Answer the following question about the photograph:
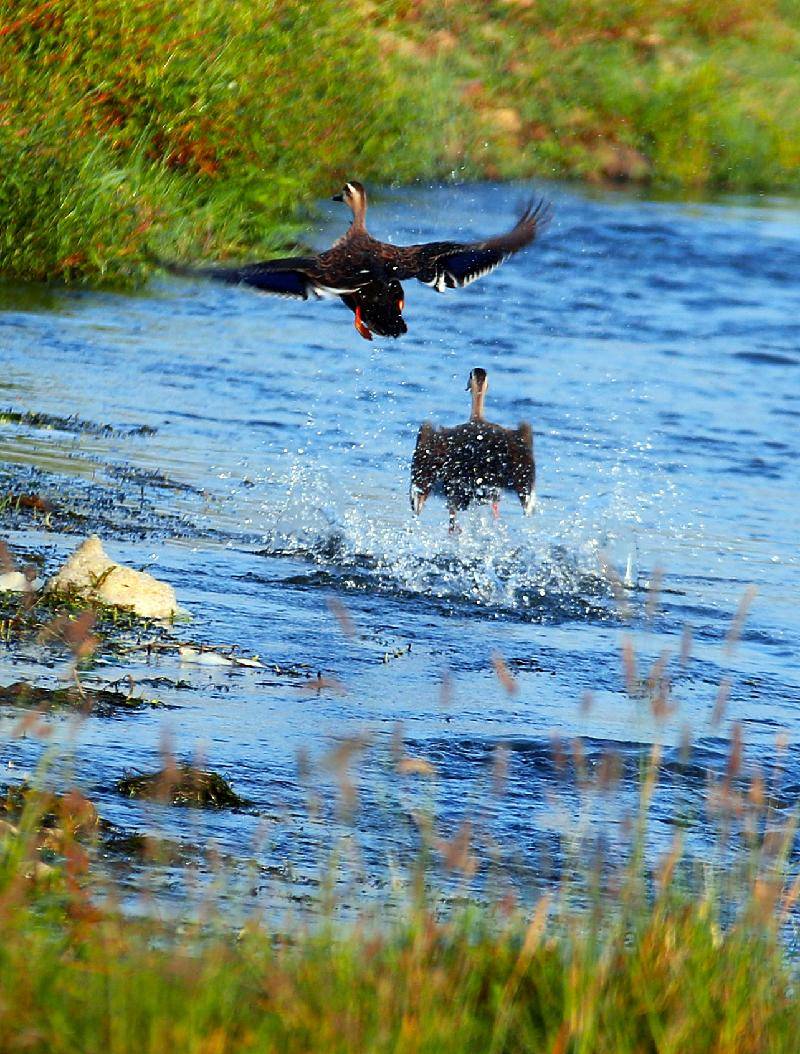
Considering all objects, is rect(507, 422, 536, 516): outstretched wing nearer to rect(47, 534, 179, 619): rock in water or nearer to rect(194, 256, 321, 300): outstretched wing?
rect(194, 256, 321, 300): outstretched wing

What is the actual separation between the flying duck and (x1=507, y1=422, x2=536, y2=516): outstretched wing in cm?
92

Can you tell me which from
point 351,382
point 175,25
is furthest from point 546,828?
point 175,25

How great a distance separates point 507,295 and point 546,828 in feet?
39.3

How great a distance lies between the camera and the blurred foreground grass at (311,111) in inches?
577

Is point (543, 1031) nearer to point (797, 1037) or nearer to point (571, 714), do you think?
point (797, 1037)

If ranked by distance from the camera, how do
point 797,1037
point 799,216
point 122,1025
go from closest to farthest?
point 122,1025, point 797,1037, point 799,216

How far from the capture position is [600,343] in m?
15.1

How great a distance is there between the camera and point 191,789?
505 cm

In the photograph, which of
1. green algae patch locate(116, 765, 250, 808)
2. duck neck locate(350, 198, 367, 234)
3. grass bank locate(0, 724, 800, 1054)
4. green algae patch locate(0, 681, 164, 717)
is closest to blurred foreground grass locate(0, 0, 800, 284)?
duck neck locate(350, 198, 367, 234)

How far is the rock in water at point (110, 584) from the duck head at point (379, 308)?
1.52 metres

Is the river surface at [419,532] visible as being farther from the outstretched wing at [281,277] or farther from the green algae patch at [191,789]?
the outstretched wing at [281,277]

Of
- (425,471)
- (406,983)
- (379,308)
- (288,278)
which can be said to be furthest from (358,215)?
(406,983)

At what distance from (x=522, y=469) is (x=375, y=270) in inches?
53.6

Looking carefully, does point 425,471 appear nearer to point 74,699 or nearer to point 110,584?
point 110,584
